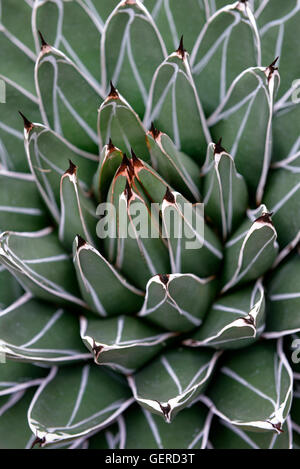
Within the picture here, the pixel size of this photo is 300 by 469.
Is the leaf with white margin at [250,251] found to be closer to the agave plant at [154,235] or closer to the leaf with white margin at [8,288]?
the agave plant at [154,235]

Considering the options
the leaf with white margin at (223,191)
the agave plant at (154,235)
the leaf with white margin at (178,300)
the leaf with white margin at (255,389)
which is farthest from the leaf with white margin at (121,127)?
the leaf with white margin at (255,389)

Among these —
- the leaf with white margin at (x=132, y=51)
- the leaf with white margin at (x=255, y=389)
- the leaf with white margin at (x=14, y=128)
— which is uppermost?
the leaf with white margin at (x=132, y=51)

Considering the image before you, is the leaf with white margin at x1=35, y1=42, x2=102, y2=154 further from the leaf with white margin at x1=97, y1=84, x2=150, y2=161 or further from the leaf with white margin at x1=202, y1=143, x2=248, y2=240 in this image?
the leaf with white margin at x1=202, y1=143, x2=248, y2=240

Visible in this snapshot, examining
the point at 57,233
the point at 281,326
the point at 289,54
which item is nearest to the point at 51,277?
the point at 57,233

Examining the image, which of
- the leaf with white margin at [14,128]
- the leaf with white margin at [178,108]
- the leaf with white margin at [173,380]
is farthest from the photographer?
the leaf with white margin at [14,128]
